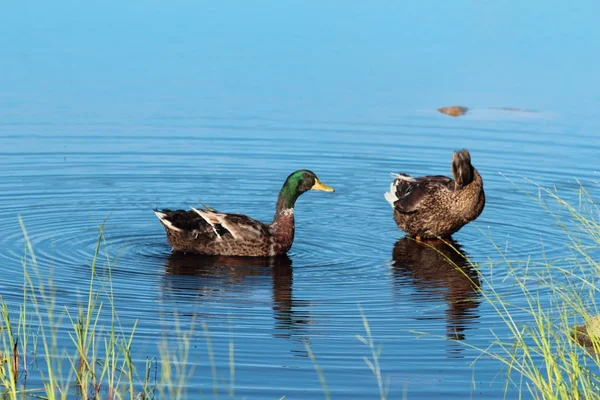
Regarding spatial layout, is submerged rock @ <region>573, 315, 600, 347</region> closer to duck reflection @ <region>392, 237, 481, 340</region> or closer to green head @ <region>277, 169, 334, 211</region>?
duck reflection @ <region>392, 237, 481, 340</region>

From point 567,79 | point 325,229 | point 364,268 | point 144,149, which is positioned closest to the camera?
point 364,268

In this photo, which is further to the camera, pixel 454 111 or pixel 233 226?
pixel 454 111

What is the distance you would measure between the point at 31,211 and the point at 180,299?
12.2 ft

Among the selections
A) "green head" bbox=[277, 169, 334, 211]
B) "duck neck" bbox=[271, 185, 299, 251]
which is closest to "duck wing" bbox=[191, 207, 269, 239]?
"duck neck" bbox=[271, 185, 299, 251]

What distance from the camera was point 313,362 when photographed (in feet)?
26.1

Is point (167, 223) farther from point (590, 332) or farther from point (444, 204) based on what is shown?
point (590, 332)

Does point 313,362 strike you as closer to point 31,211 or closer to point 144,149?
point 31,211

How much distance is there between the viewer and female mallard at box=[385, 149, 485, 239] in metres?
12.7

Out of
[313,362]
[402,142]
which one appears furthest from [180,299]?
[402,142]

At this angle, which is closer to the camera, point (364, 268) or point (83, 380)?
point (83, 380)

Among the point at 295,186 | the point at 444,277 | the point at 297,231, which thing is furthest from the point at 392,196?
the point at 444,277

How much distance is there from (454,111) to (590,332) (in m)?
12.0

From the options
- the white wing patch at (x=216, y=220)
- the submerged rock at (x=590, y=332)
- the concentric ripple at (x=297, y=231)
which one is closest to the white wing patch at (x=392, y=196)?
the concentric ripple at (x=297, y=231)

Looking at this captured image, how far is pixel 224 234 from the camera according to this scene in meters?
11.6
